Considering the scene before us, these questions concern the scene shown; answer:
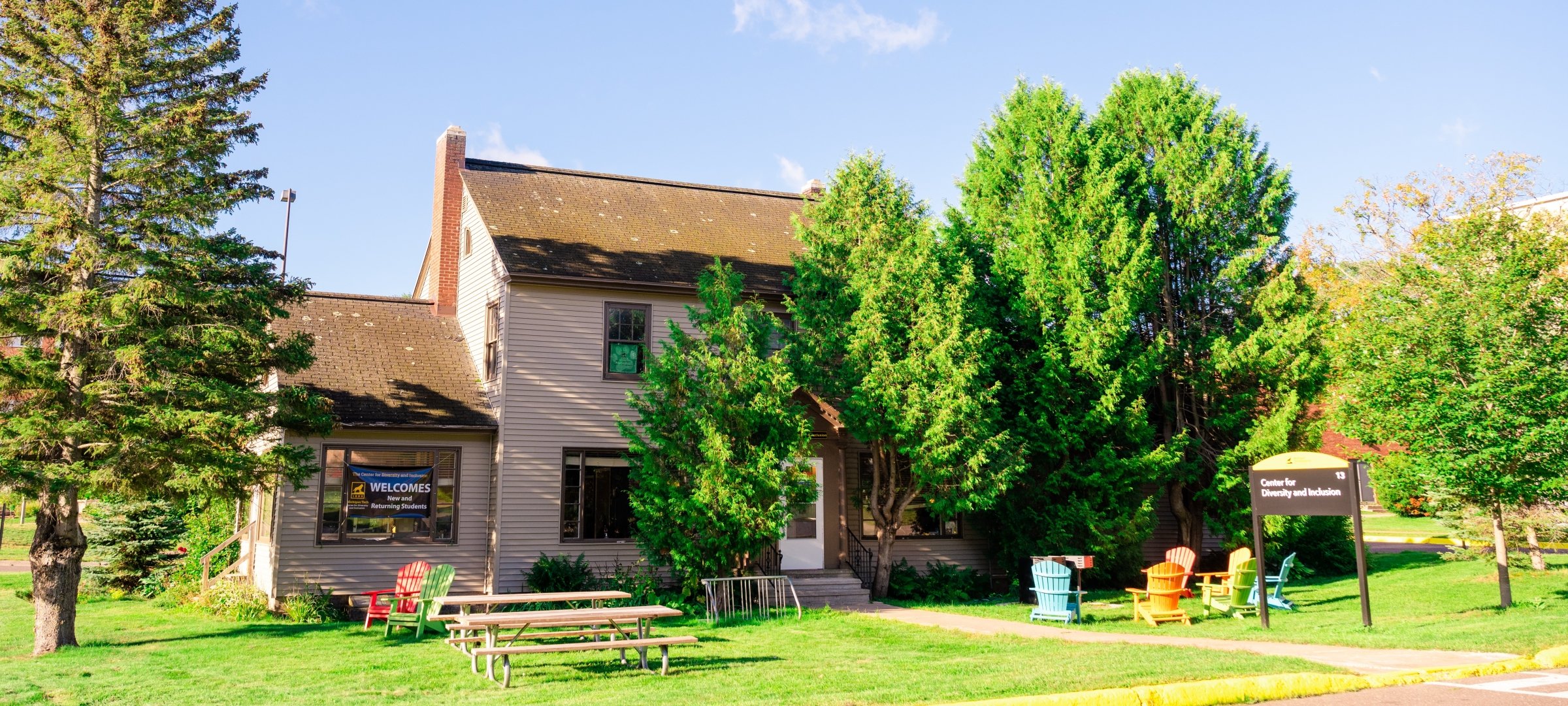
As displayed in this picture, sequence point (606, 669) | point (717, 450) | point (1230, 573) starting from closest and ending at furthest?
point (606, 669) → point (717, 450) → point (1230, 573)

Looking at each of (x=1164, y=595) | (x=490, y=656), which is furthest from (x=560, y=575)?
(x=1164, y=595)

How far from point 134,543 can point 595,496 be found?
9904 mm

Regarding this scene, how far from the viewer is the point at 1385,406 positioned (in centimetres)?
1475

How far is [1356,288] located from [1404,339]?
1526 cm

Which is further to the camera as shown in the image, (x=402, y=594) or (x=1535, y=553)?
(x=1535, y=553)

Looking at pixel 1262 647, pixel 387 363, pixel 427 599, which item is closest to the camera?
pixel 1262 647

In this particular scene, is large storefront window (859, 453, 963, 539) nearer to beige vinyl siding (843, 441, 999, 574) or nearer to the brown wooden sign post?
beige vinyl siding (843, 441, 999, 574)

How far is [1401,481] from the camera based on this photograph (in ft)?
48.5

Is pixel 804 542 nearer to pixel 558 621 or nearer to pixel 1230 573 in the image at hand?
pixel 1230 573

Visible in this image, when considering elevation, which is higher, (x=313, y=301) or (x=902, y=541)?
(x=313, y=301)

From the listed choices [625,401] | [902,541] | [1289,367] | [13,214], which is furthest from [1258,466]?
[13,214]

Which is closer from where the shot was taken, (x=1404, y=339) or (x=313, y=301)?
(x=1404, y=339)

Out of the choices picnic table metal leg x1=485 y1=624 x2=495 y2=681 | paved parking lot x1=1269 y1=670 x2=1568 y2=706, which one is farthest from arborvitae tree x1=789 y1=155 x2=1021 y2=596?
picnic table metal leg x1=485 y1=624 x2=495 y2=681

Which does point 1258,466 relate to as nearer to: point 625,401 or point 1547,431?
point 1547,431
